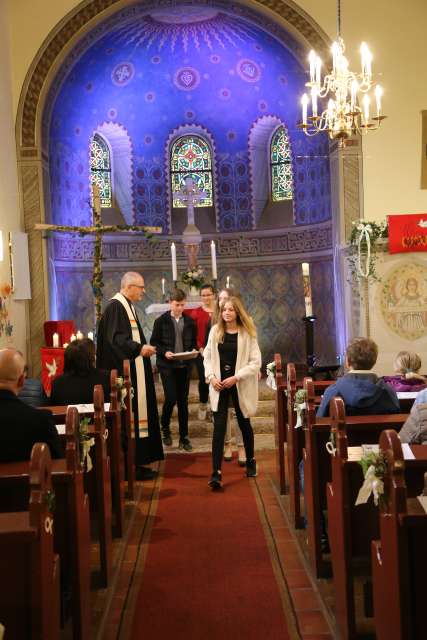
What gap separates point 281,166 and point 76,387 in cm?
909

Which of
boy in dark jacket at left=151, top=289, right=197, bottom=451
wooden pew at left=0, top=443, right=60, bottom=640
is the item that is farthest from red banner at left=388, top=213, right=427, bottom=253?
wooden pew at left=0, top=443, right=60, bottom=640

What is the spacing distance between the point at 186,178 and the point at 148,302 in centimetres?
244

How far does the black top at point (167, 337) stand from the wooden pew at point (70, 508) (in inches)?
175

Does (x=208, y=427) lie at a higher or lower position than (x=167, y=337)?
lower

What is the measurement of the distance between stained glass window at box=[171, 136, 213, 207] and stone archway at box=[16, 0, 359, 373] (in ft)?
12.1

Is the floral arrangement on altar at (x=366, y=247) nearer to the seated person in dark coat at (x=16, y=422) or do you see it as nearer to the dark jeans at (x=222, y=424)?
the dark jeans at (x=222, y=424)

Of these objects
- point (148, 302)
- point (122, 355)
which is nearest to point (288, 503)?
point (122, 355)

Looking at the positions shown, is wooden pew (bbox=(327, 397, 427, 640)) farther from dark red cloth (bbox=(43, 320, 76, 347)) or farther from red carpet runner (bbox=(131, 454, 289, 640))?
dark red cloth (bbox=(43, 320, 76, 347))

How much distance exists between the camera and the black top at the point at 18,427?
3.59 metres

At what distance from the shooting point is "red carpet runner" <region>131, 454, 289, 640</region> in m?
3.80

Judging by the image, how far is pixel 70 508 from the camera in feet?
11.5

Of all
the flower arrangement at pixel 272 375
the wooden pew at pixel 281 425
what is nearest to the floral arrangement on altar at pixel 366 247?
the flower arrangement at pixel 272 375

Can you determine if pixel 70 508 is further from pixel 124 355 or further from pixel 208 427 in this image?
pixel 208 427

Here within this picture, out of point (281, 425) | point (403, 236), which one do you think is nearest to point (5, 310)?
point (281, 425)
